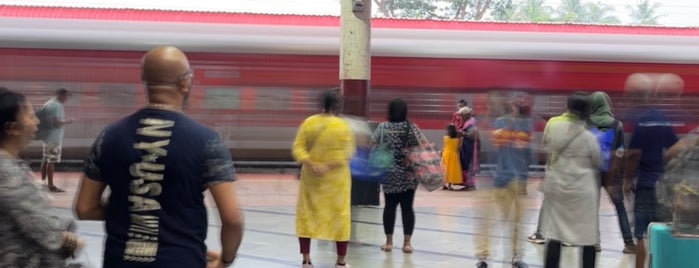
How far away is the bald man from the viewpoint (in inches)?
115

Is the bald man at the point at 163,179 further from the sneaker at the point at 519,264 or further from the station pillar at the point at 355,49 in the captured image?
the station pillar at the point at 355,49

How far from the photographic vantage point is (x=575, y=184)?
6020mm

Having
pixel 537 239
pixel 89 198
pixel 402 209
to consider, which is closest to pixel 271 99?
pixel 537 239

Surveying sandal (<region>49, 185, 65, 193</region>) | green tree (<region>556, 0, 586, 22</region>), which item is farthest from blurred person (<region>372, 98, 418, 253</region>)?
green tree (<region>556, 0, 586, 22</region>)

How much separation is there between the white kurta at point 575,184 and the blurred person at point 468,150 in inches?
312

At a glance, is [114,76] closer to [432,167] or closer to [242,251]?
[242,251]

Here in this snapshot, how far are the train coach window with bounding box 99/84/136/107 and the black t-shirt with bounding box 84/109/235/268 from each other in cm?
1236

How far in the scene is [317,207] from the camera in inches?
270

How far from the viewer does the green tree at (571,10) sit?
155ft

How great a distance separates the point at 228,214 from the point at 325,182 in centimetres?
384

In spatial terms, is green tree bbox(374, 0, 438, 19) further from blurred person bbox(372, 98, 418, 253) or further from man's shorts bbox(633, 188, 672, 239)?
man's shorts bbox(633, 188, 672, 239)

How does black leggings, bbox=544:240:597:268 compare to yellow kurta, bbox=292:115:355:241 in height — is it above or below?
below

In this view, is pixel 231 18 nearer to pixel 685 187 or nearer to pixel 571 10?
pixel 685 187

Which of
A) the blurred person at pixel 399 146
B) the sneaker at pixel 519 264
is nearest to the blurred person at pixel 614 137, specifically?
the sneaker at pixel 519 264
